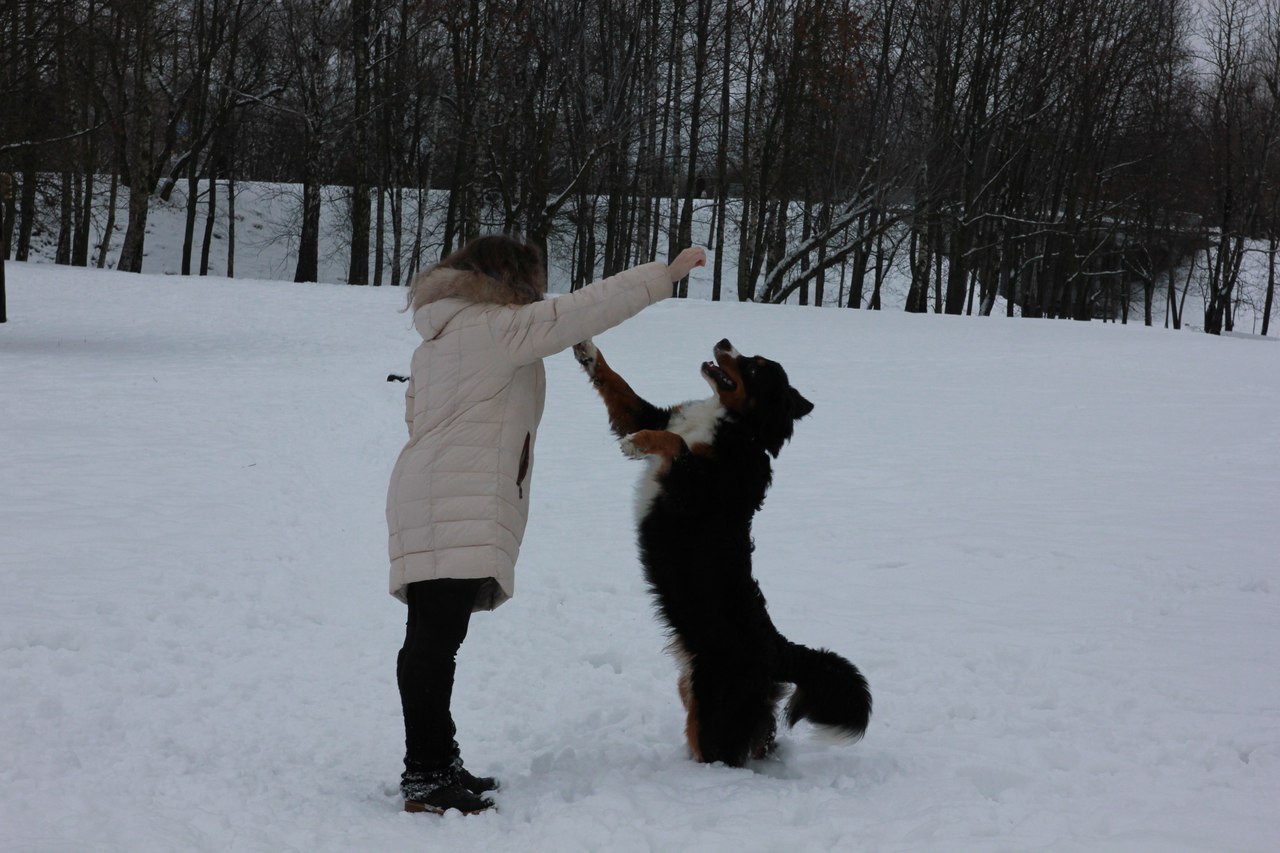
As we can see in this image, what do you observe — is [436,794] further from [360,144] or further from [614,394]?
[360,144]

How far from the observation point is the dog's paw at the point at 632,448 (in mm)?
3758

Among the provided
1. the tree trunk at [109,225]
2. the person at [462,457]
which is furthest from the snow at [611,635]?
the tree trunk at [109,225]

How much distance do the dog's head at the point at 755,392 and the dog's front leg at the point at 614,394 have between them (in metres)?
0.31

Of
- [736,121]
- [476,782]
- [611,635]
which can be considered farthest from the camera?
[736,121]

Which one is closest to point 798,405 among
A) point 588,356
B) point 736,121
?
point 588,356

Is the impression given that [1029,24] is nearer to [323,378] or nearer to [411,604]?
[323,378]

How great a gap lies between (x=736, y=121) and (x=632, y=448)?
28.2m

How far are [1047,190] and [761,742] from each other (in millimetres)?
34045

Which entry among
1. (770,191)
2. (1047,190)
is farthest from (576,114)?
(1047,190)

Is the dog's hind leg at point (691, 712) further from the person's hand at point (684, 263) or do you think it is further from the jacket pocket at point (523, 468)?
the person's hand at point (684, 263)

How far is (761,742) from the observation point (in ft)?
13.2

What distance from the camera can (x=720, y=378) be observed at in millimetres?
3918

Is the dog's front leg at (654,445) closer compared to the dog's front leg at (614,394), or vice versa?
the dog's front leg at (654,445)

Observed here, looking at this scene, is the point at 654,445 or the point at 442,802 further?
the point at 654,445
